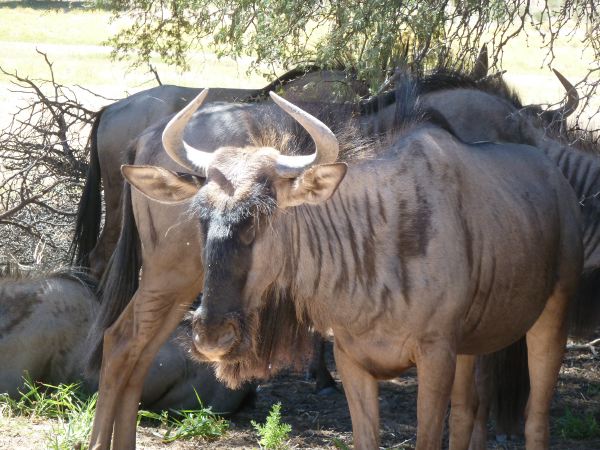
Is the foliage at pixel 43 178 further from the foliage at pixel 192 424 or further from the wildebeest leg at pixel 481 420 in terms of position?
the wildebeest leg at pixel 481 420

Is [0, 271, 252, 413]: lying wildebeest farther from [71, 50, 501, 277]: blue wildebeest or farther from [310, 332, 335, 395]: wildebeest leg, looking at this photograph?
[71, 50, 501, 277]: blue wildebeest

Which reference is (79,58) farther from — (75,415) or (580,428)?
(580,428)

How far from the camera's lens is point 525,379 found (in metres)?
5.59

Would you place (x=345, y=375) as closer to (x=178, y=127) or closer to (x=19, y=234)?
(x=178, y=127)

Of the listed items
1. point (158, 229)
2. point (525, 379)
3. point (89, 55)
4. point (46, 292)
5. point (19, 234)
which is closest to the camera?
point (158, 229)

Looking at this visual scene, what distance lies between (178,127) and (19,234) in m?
4.17

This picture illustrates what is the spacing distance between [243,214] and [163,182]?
520mm

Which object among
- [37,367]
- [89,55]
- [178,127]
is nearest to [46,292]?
[37,367]

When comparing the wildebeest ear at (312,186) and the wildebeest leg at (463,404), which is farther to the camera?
the wildebeest leg at (463,404)

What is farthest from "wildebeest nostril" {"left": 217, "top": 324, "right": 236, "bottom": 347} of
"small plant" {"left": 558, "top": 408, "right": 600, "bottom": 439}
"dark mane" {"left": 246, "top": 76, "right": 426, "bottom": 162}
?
"small plant" {"left": 558, "top": 408, "right": 600, "bottom": 439}

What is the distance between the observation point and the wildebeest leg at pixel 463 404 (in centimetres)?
489

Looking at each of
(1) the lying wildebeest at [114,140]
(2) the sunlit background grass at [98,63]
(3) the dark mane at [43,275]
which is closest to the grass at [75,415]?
(3) the dark mane at [43,275]

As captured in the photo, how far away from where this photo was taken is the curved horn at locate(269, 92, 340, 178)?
360 cm

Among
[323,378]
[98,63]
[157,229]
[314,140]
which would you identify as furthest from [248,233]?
[98,63]
